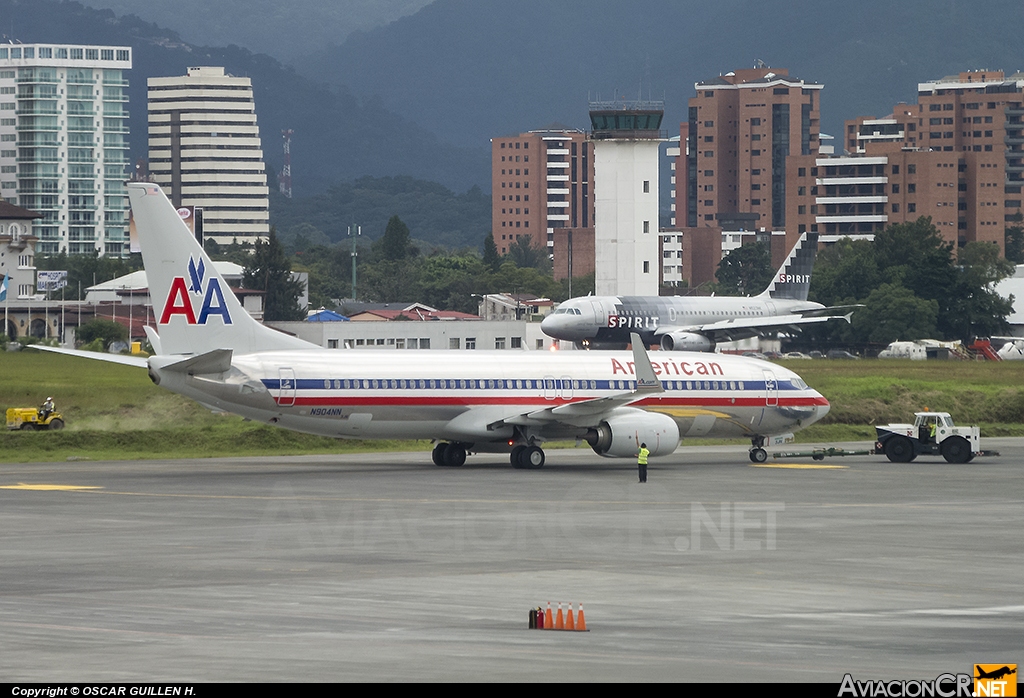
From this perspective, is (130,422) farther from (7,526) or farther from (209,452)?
(7,526)

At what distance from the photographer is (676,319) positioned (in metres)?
109

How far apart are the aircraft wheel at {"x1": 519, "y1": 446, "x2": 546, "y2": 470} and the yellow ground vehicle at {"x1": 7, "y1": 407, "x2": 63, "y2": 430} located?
19.6m

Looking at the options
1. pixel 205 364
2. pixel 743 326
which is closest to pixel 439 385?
pixel 205 364

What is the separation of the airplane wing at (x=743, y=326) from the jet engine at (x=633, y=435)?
189 ft

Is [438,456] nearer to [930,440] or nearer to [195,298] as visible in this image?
[195,298]

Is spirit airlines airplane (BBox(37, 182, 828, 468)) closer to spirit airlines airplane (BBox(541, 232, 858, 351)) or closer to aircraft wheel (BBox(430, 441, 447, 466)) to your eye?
aircraft wheel (BBox(430, 441, 447, 466))

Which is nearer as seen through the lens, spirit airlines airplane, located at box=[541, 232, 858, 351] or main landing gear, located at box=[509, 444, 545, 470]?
main landing gear, located at box=[509, 444, 545, 470]

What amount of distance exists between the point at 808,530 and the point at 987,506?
7.80m

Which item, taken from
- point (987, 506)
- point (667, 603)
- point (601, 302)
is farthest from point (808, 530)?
point (601, 302)

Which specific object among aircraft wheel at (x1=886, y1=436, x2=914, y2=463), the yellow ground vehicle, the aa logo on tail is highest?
the aa logo on tail

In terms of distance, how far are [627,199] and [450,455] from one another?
7202 centimetres

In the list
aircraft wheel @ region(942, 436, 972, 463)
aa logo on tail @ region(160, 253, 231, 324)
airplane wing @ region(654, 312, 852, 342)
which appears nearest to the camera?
aa logo on tail @ region(160, 253, 231, 324)

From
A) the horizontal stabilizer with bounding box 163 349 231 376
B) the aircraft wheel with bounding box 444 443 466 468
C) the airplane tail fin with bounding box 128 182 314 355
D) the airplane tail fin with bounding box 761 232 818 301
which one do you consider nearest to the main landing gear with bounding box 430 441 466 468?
the aircraft wheel with bounding box 444 443 466 468

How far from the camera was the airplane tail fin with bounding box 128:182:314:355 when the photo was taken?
1880 inches
